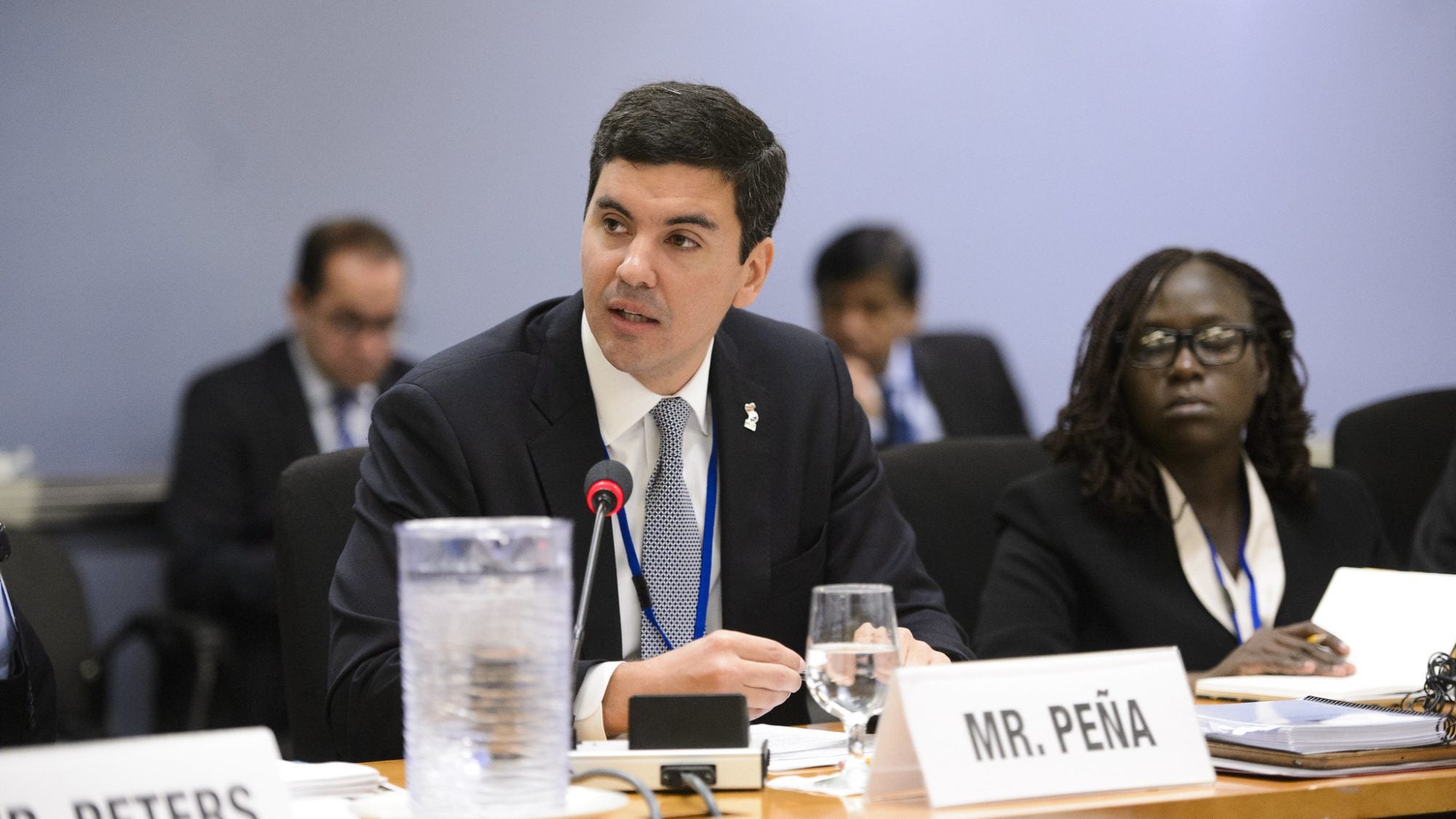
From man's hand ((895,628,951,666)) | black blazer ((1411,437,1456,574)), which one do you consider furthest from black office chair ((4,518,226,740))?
black blazer ((1411,437,1456,574))

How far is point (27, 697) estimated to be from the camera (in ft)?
5.09

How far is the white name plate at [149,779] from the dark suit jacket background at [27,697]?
1.52ft

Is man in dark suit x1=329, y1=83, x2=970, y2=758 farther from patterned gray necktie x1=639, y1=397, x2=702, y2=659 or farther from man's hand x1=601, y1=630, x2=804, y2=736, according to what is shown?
man's hand x1=601, y1=630, x2=804, y2=736

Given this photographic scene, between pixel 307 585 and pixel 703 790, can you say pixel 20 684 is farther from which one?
pixel 703 790

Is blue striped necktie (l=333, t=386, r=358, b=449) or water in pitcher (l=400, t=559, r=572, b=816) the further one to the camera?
blue striped necktie (l=333, t=386, r=358, b=449)

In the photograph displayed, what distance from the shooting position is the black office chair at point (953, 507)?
107 inches

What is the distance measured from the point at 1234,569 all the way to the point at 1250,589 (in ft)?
0.22

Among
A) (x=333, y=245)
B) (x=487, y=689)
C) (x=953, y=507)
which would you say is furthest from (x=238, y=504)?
(x=487, y=689)

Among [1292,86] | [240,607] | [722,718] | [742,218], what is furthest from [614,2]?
[722,718]

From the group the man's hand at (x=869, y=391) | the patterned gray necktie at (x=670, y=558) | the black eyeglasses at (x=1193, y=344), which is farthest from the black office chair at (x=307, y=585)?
the man's hand at (x=869, y=391)

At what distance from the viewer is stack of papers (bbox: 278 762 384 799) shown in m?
1.34

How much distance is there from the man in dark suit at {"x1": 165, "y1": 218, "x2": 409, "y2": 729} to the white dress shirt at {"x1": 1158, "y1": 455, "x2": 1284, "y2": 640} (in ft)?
7.20

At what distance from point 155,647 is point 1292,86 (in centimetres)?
420

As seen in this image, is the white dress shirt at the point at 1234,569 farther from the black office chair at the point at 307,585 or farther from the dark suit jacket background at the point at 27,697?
the dark suit jacket background at the point at 27,697
